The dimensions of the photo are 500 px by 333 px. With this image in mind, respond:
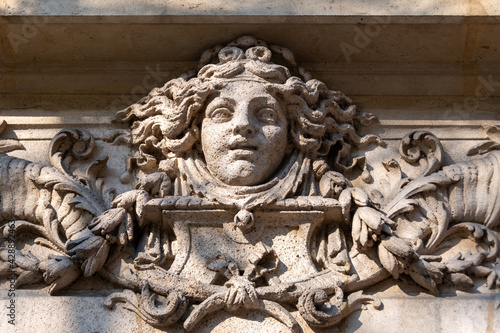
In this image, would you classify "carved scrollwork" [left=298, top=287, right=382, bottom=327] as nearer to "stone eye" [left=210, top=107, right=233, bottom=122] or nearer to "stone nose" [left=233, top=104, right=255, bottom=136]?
"stone nose" [left=233, top=104, right=255, bottom=136]

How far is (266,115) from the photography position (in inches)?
165

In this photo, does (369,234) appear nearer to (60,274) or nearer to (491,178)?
(491,178)

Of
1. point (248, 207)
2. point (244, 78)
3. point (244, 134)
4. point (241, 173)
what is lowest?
point (248, 207)

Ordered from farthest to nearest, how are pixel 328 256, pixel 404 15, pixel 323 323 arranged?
1. pixel 404 15
2. pixel 328 256
3. pixel 323 323

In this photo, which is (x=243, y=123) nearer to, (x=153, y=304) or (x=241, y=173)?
(x=241, y=173)

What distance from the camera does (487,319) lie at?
3789 mm

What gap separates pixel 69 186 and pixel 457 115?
2130 millimetres

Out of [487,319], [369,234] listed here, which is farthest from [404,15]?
[487,319]

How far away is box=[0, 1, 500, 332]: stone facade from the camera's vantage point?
3.81 meters

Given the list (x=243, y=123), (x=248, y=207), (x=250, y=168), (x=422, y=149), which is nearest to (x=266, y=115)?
(x=243, y=123)

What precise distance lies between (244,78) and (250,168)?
517mm

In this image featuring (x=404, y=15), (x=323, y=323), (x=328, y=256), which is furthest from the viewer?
(x=404, y=15)

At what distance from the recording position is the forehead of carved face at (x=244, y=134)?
4.04 meters

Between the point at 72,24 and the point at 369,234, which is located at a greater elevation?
the point at 72,24
